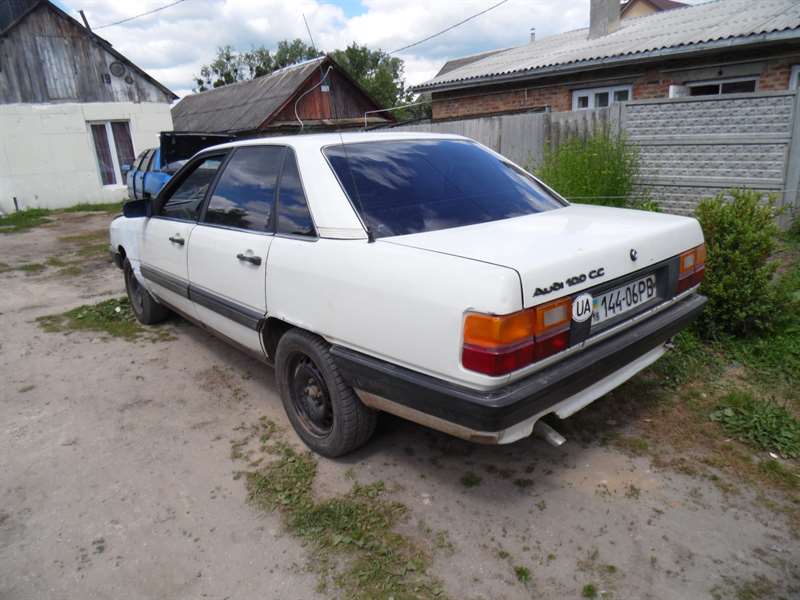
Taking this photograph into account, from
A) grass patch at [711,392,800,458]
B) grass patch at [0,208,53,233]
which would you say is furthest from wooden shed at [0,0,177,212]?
grass patch at [711,392,800,458]

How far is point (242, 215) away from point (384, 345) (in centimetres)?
147

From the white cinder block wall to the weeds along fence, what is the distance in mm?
12395

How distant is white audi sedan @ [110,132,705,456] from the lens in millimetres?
Answer: 2070

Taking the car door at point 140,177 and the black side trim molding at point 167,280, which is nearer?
the black side trim molding at point 167,280

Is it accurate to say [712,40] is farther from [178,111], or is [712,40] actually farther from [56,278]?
[178,111]

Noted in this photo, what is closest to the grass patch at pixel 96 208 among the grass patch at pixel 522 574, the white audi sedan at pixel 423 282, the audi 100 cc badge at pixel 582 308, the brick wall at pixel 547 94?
the brick wall at pixel 547 94

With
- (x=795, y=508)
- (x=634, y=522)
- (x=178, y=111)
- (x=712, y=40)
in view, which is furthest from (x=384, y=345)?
(x=178, y=111)

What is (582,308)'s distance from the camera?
223 centimetres

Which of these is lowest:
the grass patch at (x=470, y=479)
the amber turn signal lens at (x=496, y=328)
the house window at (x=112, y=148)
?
the grass patch at (x=470, y=479)

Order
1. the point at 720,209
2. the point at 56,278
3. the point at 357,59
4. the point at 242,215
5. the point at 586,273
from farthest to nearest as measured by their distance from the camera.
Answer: the point at 357,59, the point at 56,278, the point at 720,209, the point at 242,215, the point at 586,273

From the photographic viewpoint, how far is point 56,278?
7418 mm

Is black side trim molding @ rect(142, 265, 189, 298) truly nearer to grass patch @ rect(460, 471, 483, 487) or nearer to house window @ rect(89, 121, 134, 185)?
grass patch @ rect(460, 471, 483, 487)

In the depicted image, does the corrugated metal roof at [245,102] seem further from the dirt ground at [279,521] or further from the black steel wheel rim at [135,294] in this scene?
the dirt ground at [279,521]

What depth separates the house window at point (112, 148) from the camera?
49.5 ft
